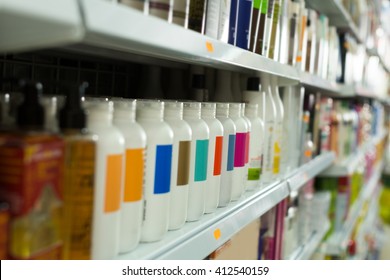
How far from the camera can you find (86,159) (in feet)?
2.10

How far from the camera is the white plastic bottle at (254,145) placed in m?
1.42

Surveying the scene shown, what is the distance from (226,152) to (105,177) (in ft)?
1.70

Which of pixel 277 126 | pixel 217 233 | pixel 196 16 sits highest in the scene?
pixel 196 16

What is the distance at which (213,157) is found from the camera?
110 cm

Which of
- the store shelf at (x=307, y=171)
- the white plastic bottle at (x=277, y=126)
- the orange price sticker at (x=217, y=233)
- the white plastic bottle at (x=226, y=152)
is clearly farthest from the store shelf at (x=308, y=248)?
the orange price sticker at (x=217, y=233)

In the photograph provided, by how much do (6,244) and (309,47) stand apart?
1.82 metres

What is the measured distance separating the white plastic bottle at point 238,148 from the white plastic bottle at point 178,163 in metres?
0.29

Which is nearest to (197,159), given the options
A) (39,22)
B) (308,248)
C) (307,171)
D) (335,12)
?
(39,22)

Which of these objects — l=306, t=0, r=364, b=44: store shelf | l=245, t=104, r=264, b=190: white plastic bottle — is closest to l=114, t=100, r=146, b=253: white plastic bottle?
l=245, t=104, r=264, b=190: white plastic bottle

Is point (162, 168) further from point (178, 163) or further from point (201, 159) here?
point (201, 159)

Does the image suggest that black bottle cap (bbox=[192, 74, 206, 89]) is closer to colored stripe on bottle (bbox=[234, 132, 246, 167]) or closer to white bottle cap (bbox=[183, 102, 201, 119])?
colored stripe on bottle (bbox=[234, 132, 246, 167])

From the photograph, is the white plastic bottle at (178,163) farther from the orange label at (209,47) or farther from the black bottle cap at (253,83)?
the black bottle cap at (253,83)

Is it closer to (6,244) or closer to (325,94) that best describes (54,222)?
(6,244)

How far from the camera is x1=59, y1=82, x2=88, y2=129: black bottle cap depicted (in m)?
0.65
